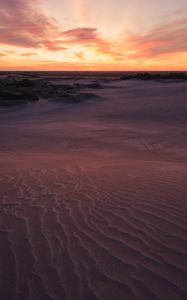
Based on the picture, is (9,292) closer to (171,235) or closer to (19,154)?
(171,235)

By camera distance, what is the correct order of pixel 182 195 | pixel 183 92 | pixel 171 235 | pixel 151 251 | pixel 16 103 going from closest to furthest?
pixel 151 251 → pixel 171 235 → pixel 182 195 → pixel 16 103 → pixel 183 92

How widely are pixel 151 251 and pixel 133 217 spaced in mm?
784

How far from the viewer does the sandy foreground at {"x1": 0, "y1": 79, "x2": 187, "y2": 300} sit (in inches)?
106

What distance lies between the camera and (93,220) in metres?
3.85

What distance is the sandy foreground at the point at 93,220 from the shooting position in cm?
270

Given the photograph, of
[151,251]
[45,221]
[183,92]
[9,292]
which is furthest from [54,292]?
[183,92]

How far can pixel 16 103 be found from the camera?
60.7 feet

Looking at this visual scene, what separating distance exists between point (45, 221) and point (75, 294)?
4.41 ft

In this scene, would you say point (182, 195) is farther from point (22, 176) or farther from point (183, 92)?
point (183, 92)

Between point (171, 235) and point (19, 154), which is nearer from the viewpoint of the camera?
point (171, 235)

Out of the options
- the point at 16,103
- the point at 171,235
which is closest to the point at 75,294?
the point at 171,235

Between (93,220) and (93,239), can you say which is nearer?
(93,239)

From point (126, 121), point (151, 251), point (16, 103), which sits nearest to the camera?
point (151, 251)

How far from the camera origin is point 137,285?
8.70ft
